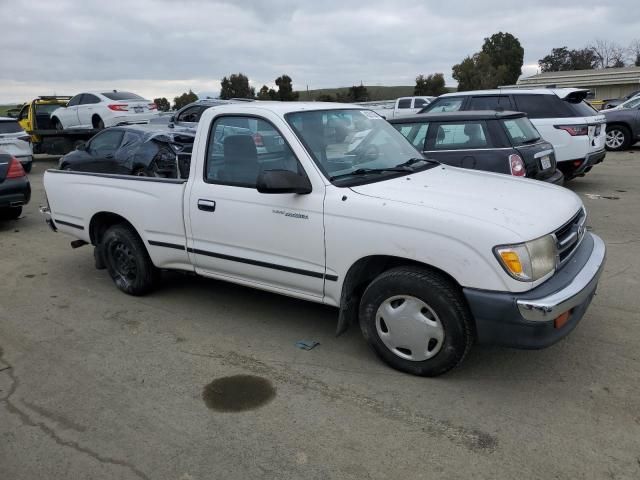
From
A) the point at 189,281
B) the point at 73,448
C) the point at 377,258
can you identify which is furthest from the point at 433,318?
the point at 189,281

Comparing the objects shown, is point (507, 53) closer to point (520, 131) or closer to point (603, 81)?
point (603, 81)

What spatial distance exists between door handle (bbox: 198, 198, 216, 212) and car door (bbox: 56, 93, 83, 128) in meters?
17.0

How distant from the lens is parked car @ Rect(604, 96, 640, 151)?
15422 millimetres

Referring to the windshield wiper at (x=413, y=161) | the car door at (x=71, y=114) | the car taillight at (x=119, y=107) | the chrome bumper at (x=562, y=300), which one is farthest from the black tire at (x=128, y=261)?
the car door at (x=71, y=114)

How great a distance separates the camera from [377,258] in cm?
374

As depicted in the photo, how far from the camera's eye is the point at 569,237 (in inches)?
143

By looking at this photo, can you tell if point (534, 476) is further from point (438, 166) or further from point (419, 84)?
point (419, 84)

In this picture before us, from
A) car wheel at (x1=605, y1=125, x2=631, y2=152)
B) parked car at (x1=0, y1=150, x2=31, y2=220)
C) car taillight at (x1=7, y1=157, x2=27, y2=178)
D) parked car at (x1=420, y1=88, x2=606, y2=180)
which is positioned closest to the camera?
parked car at (x1=0, y1=150, x2=31, y2=220)

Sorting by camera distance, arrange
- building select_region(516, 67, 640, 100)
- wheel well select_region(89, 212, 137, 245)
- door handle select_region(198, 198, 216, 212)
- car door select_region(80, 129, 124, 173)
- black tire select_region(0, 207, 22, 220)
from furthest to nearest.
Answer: building select_region(516, 67, 640, 100)
car door select_region(80, 129, 124, 173)
black tire select_region(0, 207, 22, 220)
wheel well select_region(89, 212, 137, 245)
door handle select_region(198, 198, 216, 212)

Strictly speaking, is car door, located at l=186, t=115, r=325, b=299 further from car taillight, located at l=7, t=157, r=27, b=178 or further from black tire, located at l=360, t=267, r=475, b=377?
car taillight, located at l=7, t=157, r=27, b=178

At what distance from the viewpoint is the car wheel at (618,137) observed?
51.7 ft

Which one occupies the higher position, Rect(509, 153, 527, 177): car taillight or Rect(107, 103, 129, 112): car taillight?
Rect(107, 103, 129, 112): car taillight

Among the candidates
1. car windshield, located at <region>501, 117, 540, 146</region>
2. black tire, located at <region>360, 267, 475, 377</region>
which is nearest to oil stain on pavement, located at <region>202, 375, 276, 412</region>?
black tire, located at <region>360, 267, 475, 377</region>

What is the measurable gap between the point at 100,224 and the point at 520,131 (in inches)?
214
